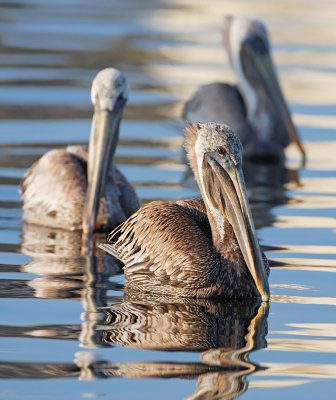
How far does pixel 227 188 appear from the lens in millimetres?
7402

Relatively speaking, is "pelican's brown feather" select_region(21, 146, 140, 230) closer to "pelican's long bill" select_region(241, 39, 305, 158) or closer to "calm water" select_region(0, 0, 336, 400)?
"calm water" select_region(0, 0, 336, 400)

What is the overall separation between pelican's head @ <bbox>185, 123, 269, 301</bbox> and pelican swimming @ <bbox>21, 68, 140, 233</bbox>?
6.39ft

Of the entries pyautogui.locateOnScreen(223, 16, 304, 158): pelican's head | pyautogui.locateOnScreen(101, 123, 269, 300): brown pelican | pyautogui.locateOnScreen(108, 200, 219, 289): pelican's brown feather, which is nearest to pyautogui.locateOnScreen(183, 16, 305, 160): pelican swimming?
pyautogui.locateOnScreen(223, 16, 304, 158): pelican's head

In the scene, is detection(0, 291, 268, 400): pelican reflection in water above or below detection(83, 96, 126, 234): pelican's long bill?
below

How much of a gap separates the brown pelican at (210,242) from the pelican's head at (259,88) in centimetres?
470

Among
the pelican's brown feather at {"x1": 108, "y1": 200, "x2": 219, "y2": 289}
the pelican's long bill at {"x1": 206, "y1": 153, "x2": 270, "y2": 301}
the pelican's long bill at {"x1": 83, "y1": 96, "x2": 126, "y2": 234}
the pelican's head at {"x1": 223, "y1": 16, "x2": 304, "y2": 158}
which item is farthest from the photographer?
the pelican's head at {"x1": 223, "y1": 16, "x2": 304, "y2": 158}

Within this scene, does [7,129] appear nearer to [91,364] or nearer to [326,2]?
[91,364]

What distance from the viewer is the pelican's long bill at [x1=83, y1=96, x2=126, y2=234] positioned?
934cm

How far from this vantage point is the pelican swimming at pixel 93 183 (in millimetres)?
9391

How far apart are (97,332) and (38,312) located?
0.50 meters

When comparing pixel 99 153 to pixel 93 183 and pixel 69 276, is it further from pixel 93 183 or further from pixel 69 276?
pixel 69 276

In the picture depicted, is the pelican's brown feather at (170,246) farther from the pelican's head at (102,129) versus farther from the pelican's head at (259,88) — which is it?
the pelican's head at (259,88)

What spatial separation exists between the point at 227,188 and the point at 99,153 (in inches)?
86.0

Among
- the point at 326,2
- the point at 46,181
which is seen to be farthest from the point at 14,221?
the point at 326,2
